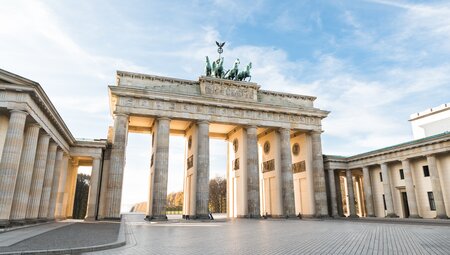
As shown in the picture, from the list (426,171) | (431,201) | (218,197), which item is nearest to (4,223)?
(431,201)

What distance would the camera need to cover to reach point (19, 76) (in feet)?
62.0

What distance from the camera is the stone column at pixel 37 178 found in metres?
23.3

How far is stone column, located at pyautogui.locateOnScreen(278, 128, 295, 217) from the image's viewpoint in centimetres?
3728

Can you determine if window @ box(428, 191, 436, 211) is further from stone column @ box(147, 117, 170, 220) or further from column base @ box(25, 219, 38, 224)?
column base @ box(25, 219, 38, 224)

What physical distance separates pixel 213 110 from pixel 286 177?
41.0 feet

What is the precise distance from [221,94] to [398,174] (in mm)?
24215

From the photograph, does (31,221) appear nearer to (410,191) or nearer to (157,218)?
(157,218)

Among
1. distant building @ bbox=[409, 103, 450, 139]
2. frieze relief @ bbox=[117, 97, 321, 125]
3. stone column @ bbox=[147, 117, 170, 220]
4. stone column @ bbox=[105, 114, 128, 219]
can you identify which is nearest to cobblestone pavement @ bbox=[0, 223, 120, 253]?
stone column @ bbox=[105, 114, 128, 219]

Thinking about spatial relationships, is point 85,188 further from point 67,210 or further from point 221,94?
point 221,94

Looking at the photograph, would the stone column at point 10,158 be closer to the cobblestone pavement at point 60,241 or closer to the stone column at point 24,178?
the stone column at point 24,178

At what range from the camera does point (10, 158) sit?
739 inches

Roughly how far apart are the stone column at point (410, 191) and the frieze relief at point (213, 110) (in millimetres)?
11701

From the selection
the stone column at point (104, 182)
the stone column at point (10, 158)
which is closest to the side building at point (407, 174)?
the stone column at point (104, 182)

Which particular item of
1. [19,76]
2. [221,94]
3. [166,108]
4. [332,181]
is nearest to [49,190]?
[19,76]
